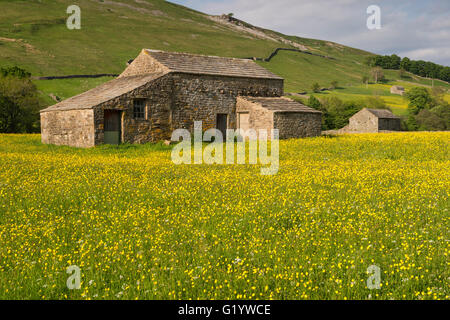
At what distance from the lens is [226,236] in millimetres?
6812

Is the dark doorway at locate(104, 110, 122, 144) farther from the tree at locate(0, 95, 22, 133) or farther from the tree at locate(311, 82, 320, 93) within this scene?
the tree at locate(311, 82, 320, 93)

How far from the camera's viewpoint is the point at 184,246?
6262mm

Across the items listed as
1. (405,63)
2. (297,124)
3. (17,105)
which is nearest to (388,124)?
(297,124)

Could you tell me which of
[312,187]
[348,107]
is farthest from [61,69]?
[312,187]

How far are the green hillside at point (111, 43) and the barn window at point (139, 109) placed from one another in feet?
140

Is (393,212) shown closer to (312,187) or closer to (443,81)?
(312,187)

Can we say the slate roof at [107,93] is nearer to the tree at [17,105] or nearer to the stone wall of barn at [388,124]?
the tree at [17,105]

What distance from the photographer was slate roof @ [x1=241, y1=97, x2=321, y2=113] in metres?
28.7

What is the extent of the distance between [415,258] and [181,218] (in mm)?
4520

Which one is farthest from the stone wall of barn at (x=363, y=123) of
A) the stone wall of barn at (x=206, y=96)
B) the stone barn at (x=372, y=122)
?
the stone wall of barn at (x=206, y=96)

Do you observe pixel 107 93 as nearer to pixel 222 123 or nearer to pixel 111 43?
pixel 222 123

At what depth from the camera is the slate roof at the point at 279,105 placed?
28.7 m

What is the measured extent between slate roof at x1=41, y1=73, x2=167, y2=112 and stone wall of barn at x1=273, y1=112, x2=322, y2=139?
9.58 metres
